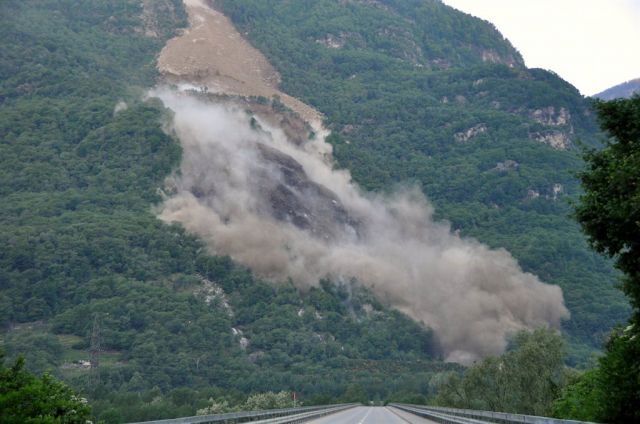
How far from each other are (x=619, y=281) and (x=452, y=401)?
109 meters

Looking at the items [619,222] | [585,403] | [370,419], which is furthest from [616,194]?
[370,419]

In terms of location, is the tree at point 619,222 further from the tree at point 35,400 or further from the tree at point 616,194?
the tree at point 35,400

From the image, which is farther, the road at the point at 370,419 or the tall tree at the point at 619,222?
the road at the point at 370,419

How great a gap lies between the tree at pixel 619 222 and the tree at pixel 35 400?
22435mm

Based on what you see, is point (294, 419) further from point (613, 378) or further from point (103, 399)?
point (103, 399)

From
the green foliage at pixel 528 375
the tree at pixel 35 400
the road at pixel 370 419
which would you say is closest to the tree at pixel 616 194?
the tree at pixel 35 400

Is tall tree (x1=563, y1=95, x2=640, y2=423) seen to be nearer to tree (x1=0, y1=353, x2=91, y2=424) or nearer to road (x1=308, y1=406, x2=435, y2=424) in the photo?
tree (x1=0, y1=353, x2=91, y2=424)

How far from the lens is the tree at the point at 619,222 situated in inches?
1293

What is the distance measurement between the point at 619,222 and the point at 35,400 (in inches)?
958

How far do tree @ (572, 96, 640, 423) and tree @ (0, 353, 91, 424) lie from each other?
73.6 feet

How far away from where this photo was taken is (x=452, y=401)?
5635 inches

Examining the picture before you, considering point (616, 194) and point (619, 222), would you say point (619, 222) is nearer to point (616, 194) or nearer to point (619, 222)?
point (619, 222)

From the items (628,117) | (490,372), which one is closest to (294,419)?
(628,117)

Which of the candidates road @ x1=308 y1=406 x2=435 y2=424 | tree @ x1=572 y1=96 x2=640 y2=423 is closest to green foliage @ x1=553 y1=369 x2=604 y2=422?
tree @ x1=572 y1=96 x2=640 y2=423
